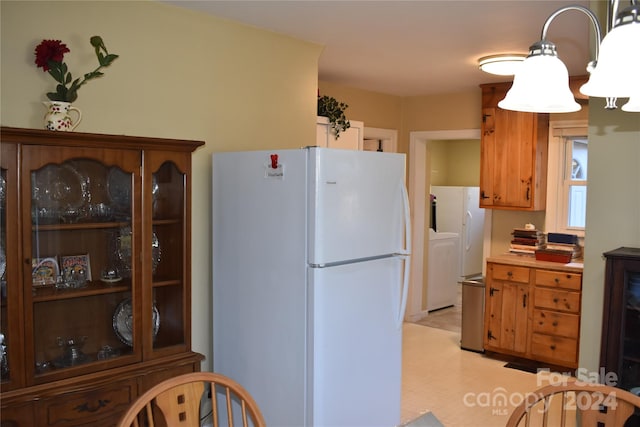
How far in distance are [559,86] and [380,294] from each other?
171cm

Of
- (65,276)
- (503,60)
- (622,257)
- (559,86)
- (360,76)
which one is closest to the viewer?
(559,86)

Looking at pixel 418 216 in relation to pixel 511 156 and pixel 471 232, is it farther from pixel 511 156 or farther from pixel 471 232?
pixel 471 232

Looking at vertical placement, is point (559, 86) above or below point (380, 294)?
above

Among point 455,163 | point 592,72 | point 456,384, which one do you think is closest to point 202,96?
point 592,72

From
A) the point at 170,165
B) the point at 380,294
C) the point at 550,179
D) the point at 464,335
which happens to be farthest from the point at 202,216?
the point at 550,179

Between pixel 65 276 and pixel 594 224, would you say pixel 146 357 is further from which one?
pixel 594 224

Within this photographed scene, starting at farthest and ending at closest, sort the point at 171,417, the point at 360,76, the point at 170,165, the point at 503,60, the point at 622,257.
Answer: the point at 360,76 < the point at 503,60 < the point at 170,165 < the point at 622,257 < the point at 171,417

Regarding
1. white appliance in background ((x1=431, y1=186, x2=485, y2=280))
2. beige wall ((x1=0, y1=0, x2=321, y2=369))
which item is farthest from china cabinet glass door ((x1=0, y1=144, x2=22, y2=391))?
white appliance in background ((x1=431, y1=186, x2=485, y2=280))

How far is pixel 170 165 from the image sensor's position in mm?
2680

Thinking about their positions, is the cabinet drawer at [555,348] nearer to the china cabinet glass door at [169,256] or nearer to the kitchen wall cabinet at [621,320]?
the kitchen wall cabinet at [621,320]

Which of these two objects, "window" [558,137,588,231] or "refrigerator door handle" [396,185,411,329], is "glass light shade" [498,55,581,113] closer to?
"refrigerator door handle" [396,185,411,329]

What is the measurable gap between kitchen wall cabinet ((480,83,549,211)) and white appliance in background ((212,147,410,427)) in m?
2.34

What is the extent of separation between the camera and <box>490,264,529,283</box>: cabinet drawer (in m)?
4.48

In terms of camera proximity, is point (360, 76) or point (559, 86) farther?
point (360, 76)
